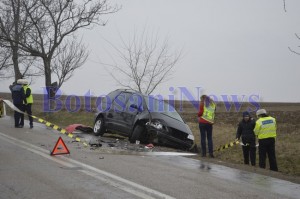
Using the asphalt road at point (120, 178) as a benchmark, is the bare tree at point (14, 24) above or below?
above

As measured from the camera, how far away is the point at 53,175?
292 inches

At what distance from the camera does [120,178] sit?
24.1ft

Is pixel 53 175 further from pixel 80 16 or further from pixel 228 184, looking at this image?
pixel 80 16

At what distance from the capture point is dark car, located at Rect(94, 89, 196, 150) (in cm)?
1251

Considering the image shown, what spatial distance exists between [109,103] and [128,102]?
1.20m

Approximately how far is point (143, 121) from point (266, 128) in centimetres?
362

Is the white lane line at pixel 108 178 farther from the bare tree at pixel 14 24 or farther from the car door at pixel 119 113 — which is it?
the bare tree at pixel 14 24

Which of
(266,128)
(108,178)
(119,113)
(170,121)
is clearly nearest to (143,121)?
(170,121)

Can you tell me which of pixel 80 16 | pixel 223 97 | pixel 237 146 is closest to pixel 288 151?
pixel 237 146

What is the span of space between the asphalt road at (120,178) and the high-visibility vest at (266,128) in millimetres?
1863

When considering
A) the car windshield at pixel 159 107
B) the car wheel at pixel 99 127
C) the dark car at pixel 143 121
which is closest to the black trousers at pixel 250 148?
the dark car at pixel 143 121

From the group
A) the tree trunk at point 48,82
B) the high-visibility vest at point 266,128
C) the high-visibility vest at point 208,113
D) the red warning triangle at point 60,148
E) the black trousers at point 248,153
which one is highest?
the tree trunk at point 48,82

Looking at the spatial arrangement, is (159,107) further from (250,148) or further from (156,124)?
(250,148)

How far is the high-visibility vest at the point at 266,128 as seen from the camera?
10938mm
